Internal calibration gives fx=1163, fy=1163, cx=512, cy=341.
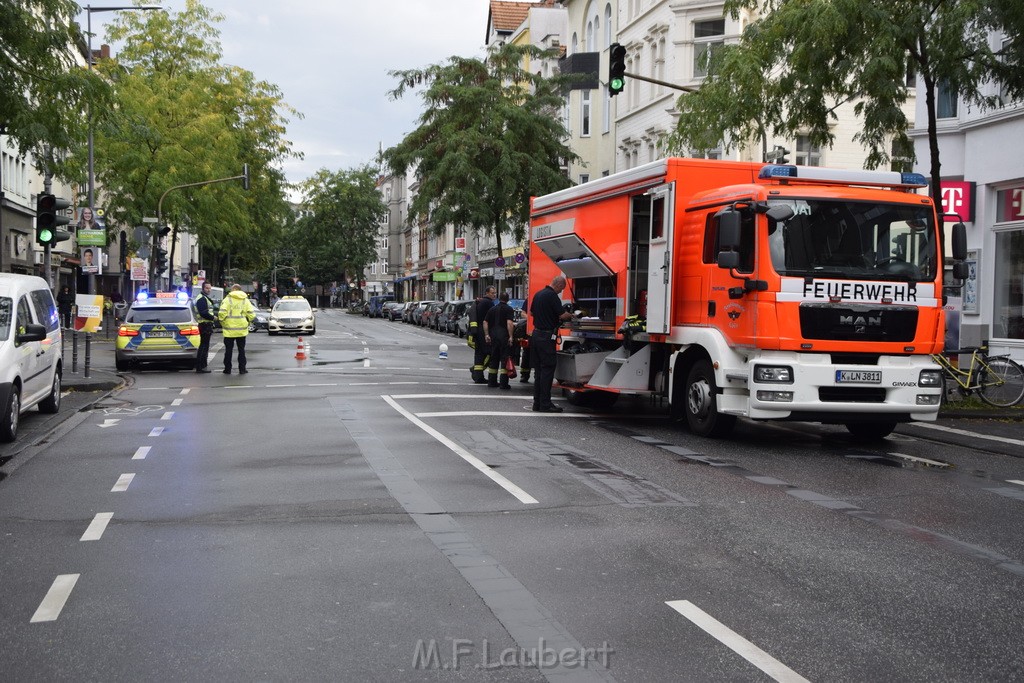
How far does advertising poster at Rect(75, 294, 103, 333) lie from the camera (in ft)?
69.1

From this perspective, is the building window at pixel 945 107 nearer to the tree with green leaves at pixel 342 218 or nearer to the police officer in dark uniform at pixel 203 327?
the police officer in dark uniform at pixel 203 327

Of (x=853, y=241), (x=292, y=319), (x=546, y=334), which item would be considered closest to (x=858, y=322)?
(x=853, y=241)

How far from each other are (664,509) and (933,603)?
2.64m

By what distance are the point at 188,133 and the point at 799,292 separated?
1341 inches

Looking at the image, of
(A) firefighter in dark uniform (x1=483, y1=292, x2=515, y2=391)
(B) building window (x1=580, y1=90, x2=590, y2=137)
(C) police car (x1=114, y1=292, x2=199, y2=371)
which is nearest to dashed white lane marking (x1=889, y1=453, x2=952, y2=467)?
(A) firefighter in dark uniform (x1=483, y1=292, x2=515, y2=391)

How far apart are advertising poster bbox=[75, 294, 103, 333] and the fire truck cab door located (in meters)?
11.6

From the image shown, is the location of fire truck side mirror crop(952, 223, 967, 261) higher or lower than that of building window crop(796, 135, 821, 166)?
lower

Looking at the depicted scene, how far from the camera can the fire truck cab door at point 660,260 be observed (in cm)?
1315

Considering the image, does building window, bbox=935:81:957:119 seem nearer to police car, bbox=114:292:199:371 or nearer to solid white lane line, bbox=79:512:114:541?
police car, bbox=114:292:199:371

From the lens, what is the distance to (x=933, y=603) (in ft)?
18.6

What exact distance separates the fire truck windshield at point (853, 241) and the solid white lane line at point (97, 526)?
692cm

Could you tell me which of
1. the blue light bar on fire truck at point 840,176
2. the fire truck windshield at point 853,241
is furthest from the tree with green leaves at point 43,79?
the fire truck windshield at point 853,241

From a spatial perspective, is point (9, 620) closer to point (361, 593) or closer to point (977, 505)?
point (361, 593)

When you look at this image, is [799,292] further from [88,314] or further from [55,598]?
[88,314]
